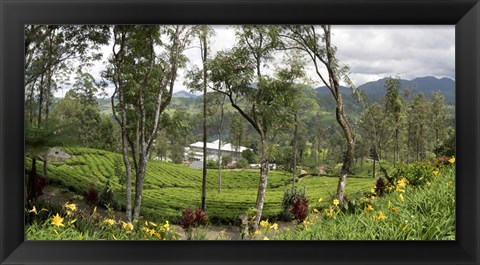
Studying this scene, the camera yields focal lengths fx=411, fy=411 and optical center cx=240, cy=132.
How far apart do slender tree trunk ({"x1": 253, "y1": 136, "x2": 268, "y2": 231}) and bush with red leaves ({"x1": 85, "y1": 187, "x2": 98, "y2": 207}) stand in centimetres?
92

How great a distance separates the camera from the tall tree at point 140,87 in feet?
7.63

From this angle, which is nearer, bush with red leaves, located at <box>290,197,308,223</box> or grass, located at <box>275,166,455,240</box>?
grass, located at <box>275,166,455,240</box>

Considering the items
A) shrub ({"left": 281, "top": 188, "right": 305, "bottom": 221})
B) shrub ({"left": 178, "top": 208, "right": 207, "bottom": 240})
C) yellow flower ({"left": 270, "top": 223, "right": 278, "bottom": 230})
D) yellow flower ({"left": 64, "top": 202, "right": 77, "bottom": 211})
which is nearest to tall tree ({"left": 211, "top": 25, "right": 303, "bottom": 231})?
shrub ({"left": 281, "top": 188, "right": 305, "bottom": 221})

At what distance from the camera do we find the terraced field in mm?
2350

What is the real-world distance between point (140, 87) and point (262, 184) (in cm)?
89

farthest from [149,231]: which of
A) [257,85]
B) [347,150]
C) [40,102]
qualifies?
[347,150]

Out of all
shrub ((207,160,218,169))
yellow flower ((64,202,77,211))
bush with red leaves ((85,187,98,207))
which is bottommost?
yellow flower ((64,202,77,211))

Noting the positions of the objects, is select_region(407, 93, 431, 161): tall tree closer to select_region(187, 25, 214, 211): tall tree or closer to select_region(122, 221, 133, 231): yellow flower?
select_region(187, 25, 214, 211): tall tree

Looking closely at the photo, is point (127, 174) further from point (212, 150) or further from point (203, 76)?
point (203, 76)

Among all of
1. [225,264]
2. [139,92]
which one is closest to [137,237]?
[225,264]
